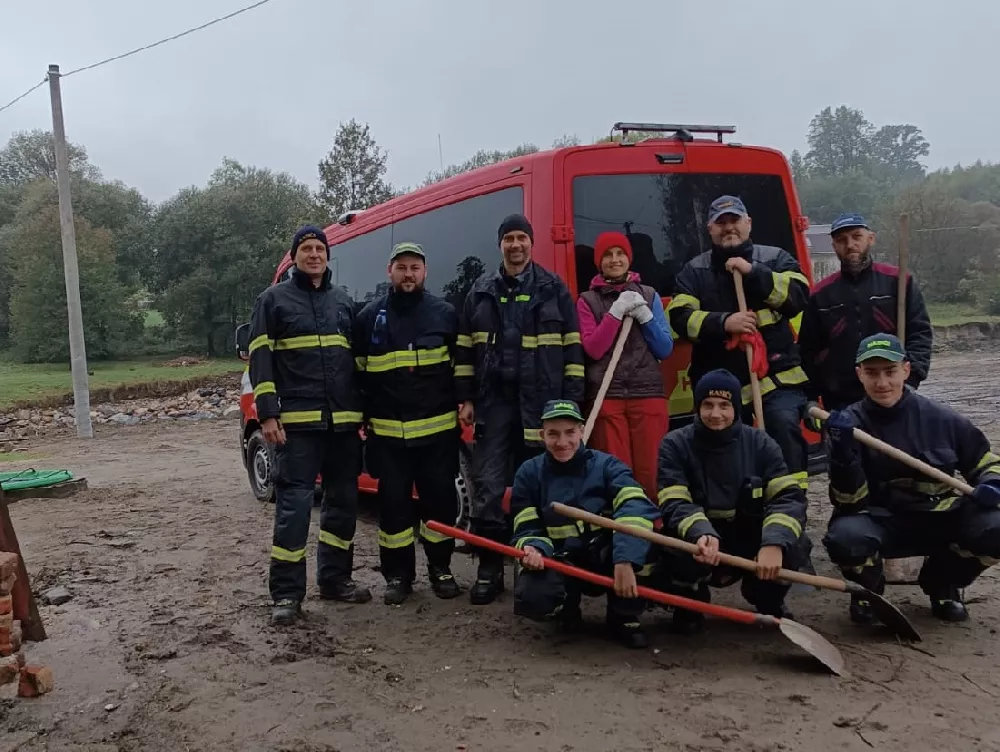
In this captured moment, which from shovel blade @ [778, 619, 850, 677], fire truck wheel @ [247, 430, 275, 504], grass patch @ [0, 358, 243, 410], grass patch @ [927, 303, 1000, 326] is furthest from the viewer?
grass patch @ [927, 303, 1000, 326]

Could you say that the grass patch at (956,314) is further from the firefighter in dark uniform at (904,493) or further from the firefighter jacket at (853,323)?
the firefighter in dark uniform at (904,493)

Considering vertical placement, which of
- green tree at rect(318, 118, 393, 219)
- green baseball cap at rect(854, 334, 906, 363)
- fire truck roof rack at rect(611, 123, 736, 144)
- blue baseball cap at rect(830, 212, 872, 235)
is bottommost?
green baseball cap at rect(854, 334, 906, 363)

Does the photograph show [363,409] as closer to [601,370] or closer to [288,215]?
[601,370]

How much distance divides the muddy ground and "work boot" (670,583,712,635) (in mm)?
60

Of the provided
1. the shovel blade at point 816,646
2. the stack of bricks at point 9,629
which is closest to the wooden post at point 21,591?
the stack of bricks at point 9,629

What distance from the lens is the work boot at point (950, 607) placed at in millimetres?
3691

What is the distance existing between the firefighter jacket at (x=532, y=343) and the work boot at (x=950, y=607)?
6.21 ft

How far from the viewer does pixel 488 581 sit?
14.2ft

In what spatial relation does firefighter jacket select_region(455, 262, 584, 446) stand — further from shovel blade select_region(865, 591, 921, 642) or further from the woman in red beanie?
shovel blade select_region(865, 591, 921, 642)

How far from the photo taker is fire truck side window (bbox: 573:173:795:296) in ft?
14.1

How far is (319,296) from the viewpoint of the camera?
431 cm

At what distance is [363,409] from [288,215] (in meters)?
27.9

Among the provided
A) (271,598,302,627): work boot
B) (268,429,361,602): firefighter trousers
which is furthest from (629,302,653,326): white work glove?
(271,598,302,627): work boot

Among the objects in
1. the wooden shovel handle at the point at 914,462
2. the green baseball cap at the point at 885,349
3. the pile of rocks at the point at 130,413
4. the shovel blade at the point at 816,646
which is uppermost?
the green baseball cap at the point at 885,349
